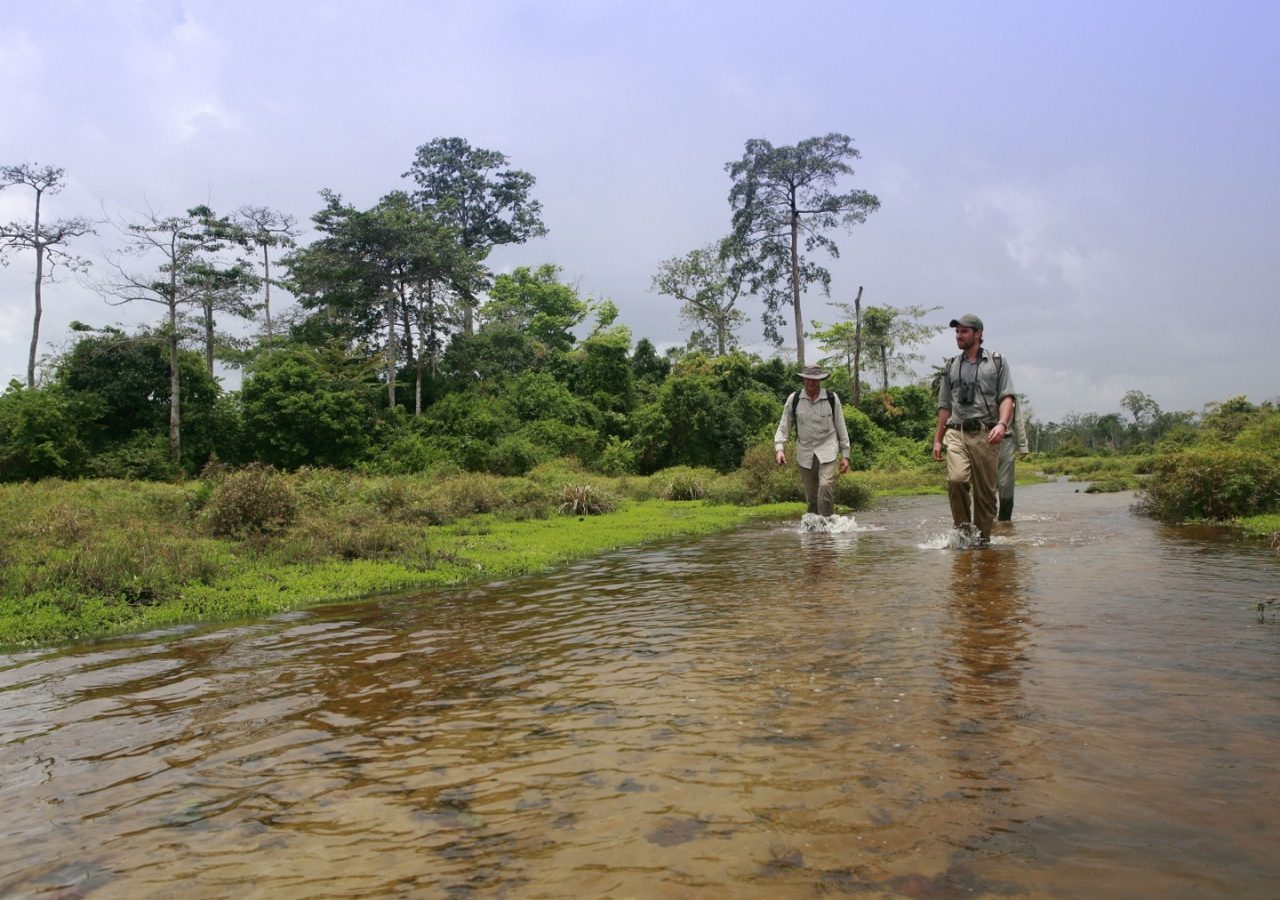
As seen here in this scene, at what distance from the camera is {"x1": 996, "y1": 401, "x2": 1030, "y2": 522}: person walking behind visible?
9.56m

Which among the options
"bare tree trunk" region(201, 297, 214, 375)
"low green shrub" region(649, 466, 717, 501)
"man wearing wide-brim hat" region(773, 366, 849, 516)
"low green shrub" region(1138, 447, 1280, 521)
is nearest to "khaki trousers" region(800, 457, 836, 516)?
"man wearing wide-brim hat" region(773, 366, 849, 516)

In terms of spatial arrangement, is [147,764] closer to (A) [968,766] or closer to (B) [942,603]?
(A) [968,766]

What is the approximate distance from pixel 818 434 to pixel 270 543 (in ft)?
23.8

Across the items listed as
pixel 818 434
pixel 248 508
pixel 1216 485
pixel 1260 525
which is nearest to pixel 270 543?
pixel 248 508

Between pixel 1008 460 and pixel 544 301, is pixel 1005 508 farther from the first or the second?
pixel 544 301

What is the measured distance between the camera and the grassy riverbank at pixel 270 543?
6516mm

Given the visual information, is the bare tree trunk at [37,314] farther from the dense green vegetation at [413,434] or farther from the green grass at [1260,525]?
the green grass at [1260,525]

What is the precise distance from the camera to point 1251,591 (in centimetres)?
510

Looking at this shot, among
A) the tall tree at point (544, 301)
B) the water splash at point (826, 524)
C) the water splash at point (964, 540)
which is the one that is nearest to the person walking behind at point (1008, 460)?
the water splash at point (964, 540)

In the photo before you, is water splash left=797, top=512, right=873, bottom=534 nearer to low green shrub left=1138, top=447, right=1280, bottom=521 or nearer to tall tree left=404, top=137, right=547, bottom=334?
low green shrub left=1138, top=447, right=1280, bottom=521

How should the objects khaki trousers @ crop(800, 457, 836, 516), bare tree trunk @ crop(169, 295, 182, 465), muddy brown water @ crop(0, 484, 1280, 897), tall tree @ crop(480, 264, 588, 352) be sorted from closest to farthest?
muddy brown water @ crop(0, 484, 1280, 897)
khaki trousers @ crop(800, 457, 836, 516)
bare tree trunk @ crop(169, 295, 182, 465)
tall tree @ crop(480, 264, 588, 352)

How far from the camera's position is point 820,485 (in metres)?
11.5

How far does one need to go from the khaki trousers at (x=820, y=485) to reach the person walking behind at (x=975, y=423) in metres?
2.79

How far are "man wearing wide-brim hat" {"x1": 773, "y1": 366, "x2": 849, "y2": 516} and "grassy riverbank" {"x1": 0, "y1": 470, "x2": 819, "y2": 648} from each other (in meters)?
2.13
